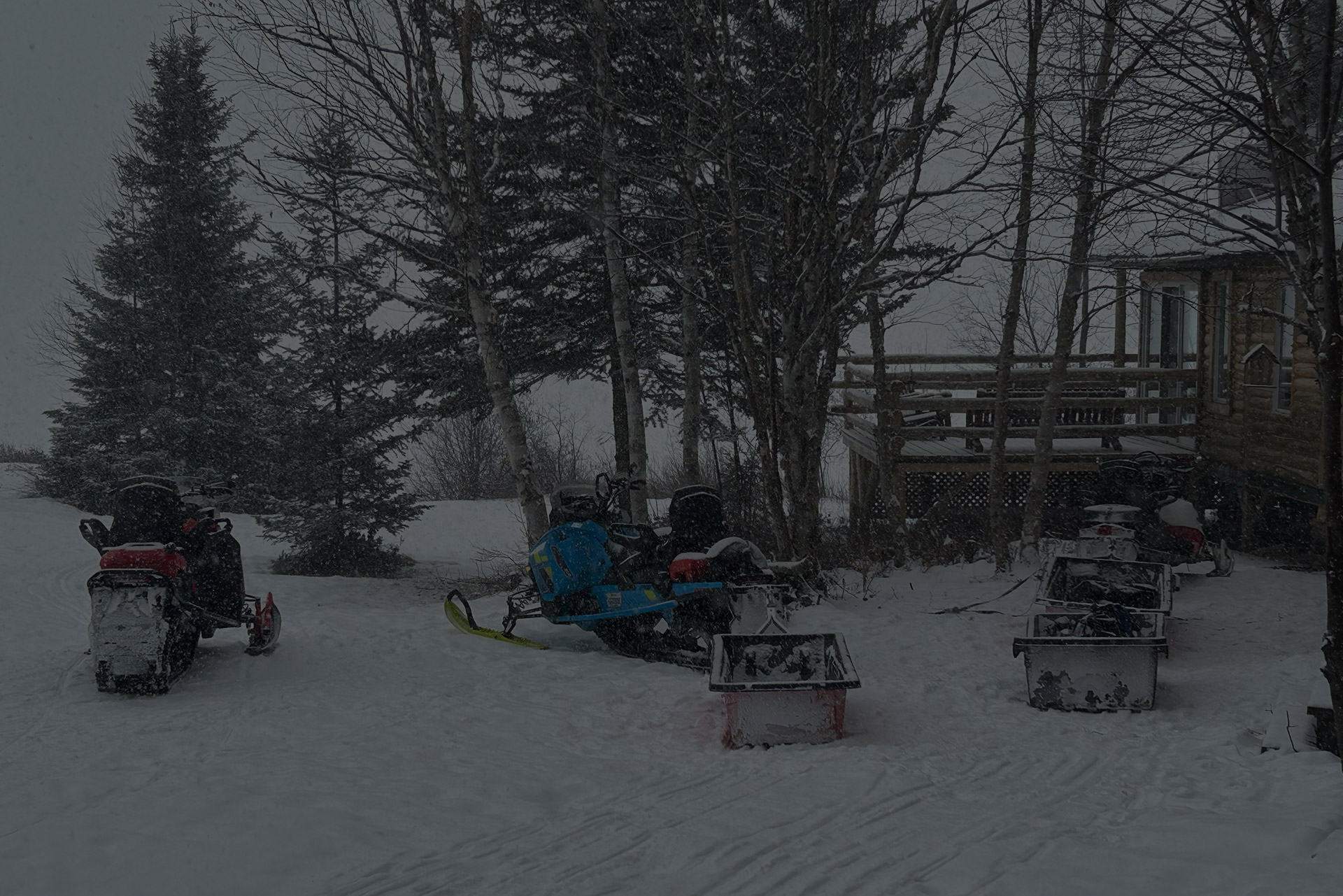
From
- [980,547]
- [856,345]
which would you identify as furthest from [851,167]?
[856,345]

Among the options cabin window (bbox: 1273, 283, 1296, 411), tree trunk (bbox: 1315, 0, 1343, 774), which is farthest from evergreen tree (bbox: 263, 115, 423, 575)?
tree trunk (bbox: 1315, 0, 1343, 774)

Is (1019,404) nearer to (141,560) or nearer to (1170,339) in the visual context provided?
(1170,339)

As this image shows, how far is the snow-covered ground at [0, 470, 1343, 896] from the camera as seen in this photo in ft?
11.0

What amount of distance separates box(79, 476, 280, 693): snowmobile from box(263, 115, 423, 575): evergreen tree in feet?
24.2

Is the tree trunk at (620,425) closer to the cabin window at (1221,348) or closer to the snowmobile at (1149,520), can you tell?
the snowmobile at (1149,520)

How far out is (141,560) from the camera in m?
5.80

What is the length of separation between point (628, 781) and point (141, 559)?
3.25 meters

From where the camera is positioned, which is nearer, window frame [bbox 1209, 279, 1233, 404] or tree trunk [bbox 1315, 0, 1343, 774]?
tree trunk [bbox 1315, 0, 1343, 774]

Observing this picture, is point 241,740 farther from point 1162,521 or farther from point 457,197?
point 1162,521

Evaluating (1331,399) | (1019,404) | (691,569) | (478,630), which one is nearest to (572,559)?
(691,569)

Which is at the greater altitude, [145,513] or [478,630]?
[145,513]

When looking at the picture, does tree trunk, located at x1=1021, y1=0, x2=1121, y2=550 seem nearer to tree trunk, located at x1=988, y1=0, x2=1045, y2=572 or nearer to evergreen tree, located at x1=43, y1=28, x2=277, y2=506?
tree trunk, located at x1=988, y1=0, x2=1045, y2=572

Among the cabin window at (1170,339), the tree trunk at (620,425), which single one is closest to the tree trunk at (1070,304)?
the cabin window at (1170,339)

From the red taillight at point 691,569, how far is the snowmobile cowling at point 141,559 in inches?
120
